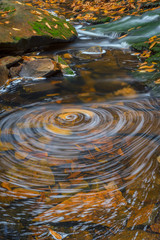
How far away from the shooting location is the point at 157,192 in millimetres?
1911

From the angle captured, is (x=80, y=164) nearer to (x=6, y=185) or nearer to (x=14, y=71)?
(x=6, y=185)

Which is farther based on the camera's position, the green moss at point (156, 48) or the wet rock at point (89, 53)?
the wet rock at point (89, 53)

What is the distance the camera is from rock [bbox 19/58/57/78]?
507 centimetres

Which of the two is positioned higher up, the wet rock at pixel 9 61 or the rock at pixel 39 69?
the wet rock at pixel 9 61

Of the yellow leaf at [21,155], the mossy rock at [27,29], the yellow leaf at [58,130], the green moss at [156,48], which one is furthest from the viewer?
the green moss at [156,48]

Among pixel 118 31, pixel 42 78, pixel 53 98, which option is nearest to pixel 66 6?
pixel 118 31

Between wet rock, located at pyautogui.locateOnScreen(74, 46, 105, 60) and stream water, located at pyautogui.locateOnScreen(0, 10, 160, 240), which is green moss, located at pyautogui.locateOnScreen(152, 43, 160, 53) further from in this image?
stream water, located at pyautogui.locateOnScreen(0, 10, 160, 240)

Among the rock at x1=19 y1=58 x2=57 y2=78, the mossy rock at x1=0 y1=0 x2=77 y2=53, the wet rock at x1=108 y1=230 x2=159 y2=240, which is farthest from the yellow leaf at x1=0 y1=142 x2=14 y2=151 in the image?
the mossy rock at x1=0 y1=0 x2=77 y2=53

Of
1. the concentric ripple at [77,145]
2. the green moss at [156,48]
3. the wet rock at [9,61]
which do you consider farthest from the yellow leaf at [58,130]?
the green moss at [156,48]

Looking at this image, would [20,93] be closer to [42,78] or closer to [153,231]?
[42,78]

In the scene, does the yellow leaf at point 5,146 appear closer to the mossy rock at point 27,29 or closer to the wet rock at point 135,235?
the wet rock at point 135,235

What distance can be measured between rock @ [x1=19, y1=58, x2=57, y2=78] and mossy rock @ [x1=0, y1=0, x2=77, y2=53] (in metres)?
1.11

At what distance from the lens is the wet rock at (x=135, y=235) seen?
156 cm

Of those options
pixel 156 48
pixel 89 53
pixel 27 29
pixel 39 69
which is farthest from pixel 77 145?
pixel 27 29
